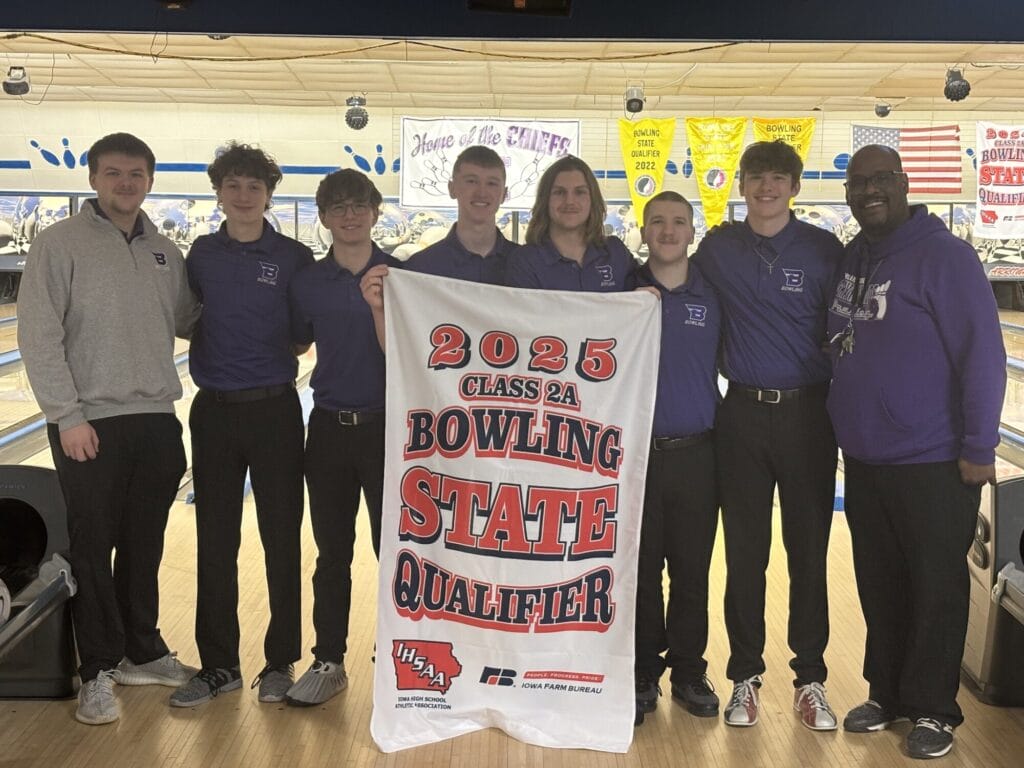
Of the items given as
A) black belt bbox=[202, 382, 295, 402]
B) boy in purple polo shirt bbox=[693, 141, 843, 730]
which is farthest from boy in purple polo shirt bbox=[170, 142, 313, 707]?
boy in purple polo shirt bbox=[693, 141, 843, 730]

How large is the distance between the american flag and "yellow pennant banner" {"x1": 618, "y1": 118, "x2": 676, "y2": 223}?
186 cm

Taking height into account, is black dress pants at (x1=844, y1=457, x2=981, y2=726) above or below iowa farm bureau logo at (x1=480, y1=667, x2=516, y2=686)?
above

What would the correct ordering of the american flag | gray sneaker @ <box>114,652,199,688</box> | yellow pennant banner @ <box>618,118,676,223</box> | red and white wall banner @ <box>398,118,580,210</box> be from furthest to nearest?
the american flag
yellow pennant banner @ <box>618,118,676,223</box>
red and white wall banner @ <box>398,118,580,210</box>
gray sneaker @ <box>114,652,199,688</box>

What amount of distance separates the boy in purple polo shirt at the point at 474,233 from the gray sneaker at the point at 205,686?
1392mm

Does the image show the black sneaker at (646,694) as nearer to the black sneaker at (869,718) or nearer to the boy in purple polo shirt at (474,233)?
the black sneaker at (869,718)

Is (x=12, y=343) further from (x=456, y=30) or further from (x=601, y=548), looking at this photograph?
(x=601, y=548)

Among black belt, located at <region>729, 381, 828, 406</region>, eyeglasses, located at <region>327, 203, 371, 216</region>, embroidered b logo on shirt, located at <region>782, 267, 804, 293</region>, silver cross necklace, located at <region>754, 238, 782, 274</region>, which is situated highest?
eyeglasses, located at <region>327, 203, 371, 216</region>

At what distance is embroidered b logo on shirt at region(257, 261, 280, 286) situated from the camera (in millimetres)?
3172

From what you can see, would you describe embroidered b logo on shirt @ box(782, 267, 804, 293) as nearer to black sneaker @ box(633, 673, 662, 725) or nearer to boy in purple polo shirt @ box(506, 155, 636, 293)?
boy in purple polo shirt @ box(506, 155, 636, 293)

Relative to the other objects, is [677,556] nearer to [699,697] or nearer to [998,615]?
[699,697]

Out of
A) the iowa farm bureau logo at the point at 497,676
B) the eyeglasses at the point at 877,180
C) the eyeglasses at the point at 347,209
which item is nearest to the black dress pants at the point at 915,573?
the eyeglasses at the point at 877,180

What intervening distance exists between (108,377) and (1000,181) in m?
9.03

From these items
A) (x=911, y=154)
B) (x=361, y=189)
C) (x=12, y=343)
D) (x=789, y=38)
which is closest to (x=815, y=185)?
(x=911, y=154)

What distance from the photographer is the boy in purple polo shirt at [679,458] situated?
3004 millimetres
